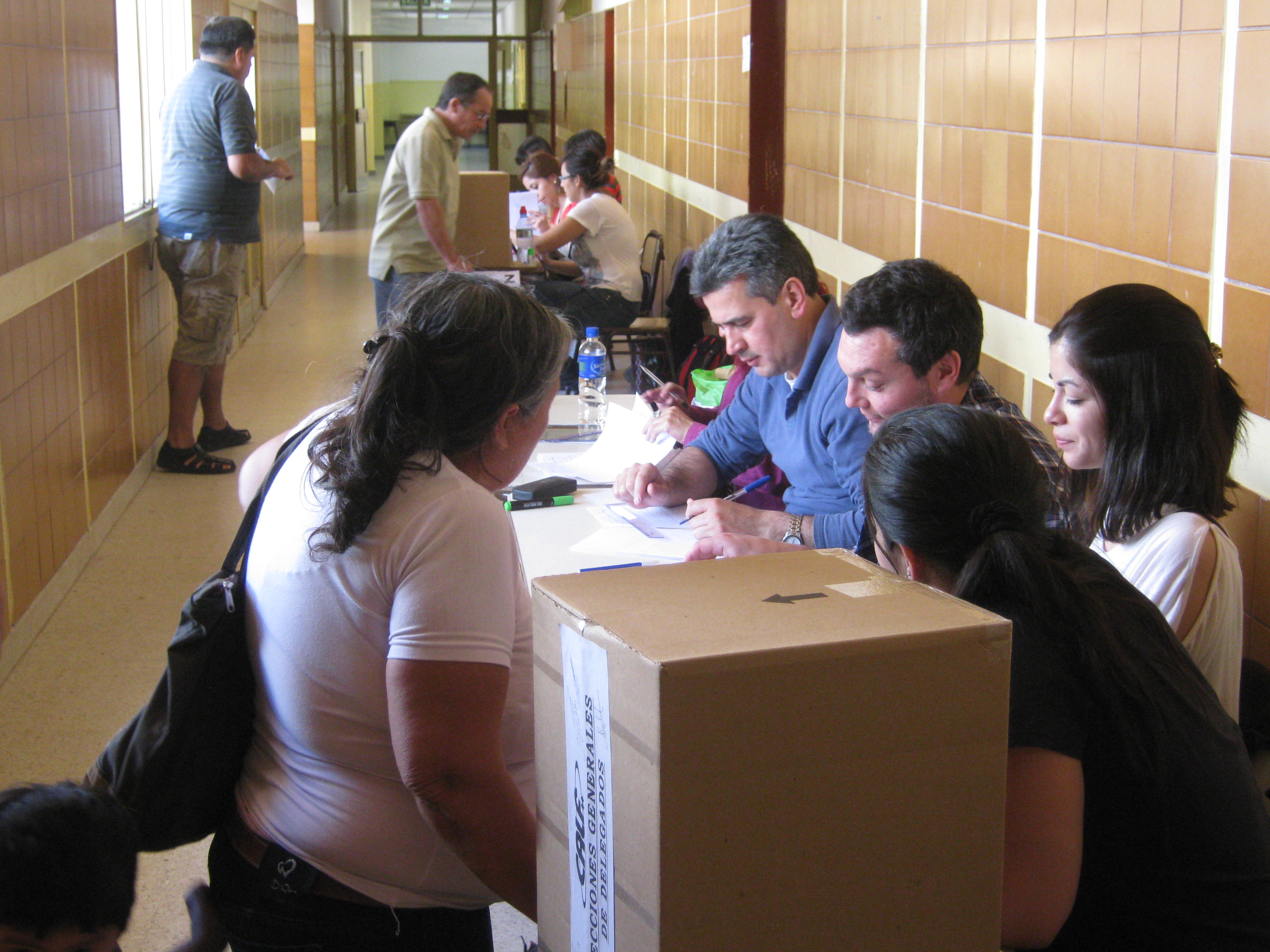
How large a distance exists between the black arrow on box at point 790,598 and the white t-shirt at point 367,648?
0.33 metres

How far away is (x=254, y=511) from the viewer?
1.31 metres

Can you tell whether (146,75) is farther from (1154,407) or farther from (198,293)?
(1154,407)

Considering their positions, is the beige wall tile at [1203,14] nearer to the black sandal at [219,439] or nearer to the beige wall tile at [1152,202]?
the beige wall tile at [1152,202]

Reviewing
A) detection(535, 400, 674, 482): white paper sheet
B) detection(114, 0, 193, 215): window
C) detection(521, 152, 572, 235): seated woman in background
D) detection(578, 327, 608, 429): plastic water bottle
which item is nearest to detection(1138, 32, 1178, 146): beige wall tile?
detection(535, 400, 674, 482): white paper sheet

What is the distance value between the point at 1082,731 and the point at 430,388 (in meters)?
0.73

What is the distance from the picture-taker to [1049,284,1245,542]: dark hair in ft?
5.30

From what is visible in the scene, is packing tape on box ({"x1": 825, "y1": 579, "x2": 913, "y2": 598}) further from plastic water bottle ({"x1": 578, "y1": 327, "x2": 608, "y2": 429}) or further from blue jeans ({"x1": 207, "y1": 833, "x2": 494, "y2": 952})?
plastic water bottle ({"x1": 578, "y1": 327, "x2": 608, "y2": 429})

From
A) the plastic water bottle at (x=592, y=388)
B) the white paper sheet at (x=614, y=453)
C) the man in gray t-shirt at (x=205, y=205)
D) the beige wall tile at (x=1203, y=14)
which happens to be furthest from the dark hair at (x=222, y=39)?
the beige wall tile at (x=1203, y=14)

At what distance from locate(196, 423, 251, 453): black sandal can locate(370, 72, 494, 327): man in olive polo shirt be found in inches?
35.9

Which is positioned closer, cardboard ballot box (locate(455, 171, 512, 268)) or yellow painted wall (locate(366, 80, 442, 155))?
cardboard ballot box (locate(455, 171, 512, 268))

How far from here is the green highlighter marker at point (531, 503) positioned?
8.09 ft

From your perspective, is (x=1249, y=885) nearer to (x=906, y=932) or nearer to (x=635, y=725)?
(x=906, y=932)

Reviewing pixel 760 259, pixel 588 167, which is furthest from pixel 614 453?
pixel 588 167

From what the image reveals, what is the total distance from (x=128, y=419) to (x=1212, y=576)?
165 inches
